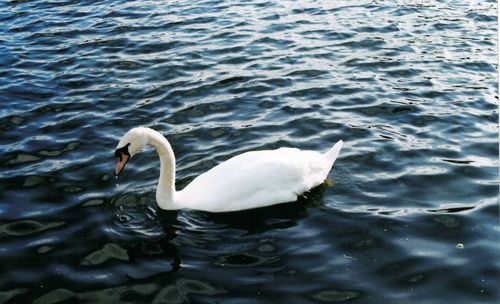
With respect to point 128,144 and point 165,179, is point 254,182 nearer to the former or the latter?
point 165,179

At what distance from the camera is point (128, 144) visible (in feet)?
26.6

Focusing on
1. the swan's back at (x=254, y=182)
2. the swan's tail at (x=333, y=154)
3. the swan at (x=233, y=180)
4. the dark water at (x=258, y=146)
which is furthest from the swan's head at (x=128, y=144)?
the swan's tail at (x=333, y=154)

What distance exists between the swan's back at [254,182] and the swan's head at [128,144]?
0.88m

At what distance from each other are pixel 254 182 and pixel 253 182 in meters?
0.01

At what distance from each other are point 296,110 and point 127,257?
4949 mm

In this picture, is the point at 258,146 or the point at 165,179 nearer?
the point at 165,179

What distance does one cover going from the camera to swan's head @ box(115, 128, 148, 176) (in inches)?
318

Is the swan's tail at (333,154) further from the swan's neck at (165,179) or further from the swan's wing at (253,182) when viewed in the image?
the swan's neck at (165,179)

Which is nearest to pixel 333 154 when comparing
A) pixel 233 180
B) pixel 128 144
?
pixel 233 180

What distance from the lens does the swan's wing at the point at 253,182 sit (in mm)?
8164

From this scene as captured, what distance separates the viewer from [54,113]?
1141 cm

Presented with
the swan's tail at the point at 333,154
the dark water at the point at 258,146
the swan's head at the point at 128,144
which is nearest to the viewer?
the dark water at the point at 258,146

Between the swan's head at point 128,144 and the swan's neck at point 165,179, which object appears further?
the swan's neck at point 165,179

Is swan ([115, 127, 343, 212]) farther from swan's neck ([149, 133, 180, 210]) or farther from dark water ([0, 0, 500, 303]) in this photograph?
dark water ([0, 0, 500, 303])
